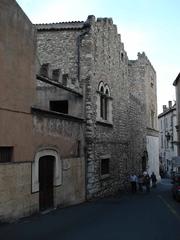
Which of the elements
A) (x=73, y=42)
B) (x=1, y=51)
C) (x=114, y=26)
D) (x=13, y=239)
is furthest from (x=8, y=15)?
(x=114, y=26)

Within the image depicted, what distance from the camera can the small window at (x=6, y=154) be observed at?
11.3 meters

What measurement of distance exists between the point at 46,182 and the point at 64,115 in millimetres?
A: 2901

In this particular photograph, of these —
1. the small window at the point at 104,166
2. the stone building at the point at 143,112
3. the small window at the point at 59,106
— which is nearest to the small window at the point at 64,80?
the small window at the point at 59,106

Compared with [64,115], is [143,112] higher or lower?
higher

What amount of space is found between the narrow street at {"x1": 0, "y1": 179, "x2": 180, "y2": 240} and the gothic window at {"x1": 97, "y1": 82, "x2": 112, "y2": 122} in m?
6.91

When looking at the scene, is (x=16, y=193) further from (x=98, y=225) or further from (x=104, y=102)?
(x=104, y=102)

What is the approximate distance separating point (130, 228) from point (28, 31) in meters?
7.11

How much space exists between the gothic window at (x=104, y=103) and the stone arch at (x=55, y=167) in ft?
18.8

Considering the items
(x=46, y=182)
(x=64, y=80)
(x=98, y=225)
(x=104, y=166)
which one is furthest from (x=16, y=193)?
(x=104, y=166)

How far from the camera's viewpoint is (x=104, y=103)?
21.7 metres

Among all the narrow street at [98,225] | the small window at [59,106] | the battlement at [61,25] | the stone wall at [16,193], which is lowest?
the narrow street at [98,225]

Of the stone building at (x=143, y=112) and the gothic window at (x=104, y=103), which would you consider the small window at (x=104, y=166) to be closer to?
the gothic window at (x=104, y=103)

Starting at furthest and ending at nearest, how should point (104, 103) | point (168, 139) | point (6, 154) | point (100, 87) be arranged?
point (168, 139) → point (104, 103) → point (100, 87) → point (6, 154)

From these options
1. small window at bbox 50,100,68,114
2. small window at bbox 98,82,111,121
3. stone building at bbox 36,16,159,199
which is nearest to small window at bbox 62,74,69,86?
stone building at bbox 36,16,159,199
